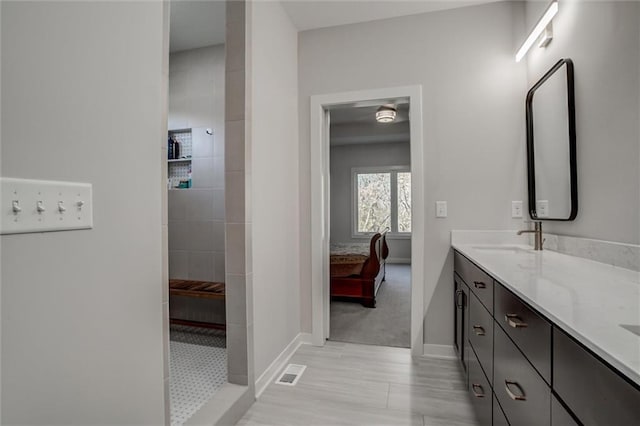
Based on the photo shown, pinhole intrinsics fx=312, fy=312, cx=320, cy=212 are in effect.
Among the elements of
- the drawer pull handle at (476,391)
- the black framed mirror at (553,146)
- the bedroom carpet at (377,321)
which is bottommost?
the bedroom carpet at (377,321)

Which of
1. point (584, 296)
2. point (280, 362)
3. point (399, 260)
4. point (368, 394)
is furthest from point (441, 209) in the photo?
point (399, 260)

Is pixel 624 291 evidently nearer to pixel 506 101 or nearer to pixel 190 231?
pixel 506 101

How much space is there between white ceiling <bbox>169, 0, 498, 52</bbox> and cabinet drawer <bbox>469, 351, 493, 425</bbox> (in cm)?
248

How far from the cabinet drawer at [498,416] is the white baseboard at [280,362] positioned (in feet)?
4.30

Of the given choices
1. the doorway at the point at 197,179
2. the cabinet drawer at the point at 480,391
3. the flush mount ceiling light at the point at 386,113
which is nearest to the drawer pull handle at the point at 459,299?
the cabinet drawer at the point at 480,391

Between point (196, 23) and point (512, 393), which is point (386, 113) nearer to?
point (196, 23)

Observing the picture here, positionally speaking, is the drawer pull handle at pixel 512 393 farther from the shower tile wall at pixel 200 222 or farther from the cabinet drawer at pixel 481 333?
the shower tile wall at pixel 200 222

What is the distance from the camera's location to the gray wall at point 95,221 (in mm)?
697

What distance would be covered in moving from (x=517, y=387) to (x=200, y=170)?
9.46 feet

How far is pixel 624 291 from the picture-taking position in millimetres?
998

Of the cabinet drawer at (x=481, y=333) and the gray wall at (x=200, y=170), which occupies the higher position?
the gray wall at (x=200, y=170)

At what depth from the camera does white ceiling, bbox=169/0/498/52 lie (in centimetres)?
238

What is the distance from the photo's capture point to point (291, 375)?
218 cm

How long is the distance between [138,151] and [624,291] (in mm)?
1635
